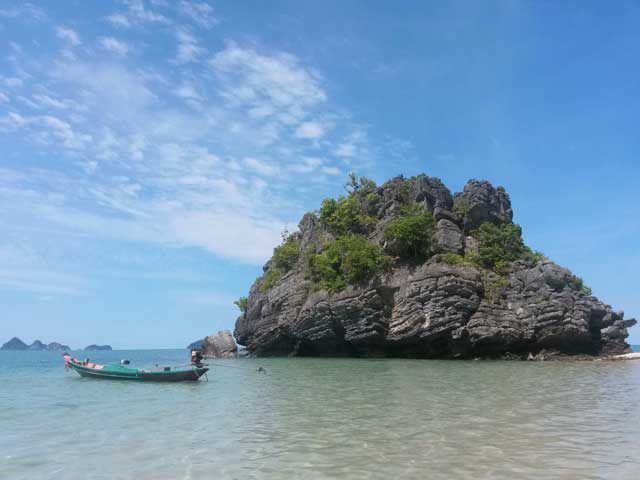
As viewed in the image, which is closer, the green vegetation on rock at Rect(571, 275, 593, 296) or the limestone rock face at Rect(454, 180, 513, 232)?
the green vegetation on rock at Rect(571, 275, 593, 296)

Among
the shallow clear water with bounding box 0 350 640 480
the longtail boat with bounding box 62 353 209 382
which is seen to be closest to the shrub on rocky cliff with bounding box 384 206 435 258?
the shallow clear water with bounding box 0 350 640 480

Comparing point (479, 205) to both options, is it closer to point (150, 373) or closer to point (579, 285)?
point (579, 285)

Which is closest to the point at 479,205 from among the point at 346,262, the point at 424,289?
the point at 424,289

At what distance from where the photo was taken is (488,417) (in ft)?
46.9

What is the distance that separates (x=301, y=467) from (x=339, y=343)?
36.5 m

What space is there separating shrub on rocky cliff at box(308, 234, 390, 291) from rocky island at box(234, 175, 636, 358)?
4.6 inches

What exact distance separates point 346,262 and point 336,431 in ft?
107

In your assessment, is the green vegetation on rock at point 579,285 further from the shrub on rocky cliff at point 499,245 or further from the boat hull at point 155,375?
the boat hull at point 155,375

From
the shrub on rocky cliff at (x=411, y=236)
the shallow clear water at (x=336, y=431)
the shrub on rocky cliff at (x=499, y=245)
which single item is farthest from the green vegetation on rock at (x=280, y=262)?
the shallow clear water at (x=336, y=431)

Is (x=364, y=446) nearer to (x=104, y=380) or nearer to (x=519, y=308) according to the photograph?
(x=104, y=380)

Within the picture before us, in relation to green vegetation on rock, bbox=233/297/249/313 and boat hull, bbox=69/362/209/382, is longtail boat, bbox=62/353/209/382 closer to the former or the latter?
boat hull, bbox=69/362/209/382

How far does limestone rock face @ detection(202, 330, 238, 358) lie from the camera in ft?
193

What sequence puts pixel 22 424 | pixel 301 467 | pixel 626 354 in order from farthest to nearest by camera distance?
1. pixel 626 354
2. pixel 22 424
3. pixel 301 467

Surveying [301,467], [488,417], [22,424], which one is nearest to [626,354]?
[488,417]
